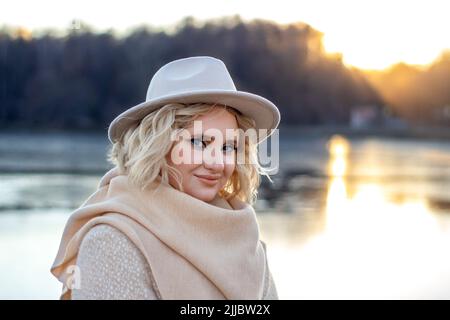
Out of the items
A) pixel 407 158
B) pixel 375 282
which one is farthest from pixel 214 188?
pixel 407 158

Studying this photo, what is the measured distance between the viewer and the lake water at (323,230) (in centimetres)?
589

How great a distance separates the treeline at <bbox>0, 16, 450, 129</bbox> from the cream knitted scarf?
2304 inches

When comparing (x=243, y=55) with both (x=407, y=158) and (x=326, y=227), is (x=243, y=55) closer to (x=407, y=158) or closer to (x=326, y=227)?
(x=407, y=158)

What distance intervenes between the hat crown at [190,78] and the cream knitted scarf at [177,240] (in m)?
0.20

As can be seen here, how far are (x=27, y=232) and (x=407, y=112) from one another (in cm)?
5719

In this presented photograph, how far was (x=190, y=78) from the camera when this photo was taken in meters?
1.62

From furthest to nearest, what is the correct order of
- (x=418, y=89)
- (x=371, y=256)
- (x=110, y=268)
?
(x=418, y=89)
(x=371, y=256)
(x=110, y=268)

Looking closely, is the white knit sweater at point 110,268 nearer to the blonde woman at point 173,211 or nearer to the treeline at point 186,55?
the blonde woman at point 173,211

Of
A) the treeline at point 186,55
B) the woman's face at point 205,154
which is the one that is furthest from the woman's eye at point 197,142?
the treeline at point 186,55

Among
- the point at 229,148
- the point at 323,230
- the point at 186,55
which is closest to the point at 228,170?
the point at 229,148

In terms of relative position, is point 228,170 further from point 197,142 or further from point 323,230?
point 323,230

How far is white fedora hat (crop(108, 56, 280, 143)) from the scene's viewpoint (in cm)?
158

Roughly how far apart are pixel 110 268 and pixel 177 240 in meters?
0.16

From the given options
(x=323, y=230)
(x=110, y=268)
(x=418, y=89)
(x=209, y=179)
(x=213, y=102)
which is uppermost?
(x=213, y=102)
